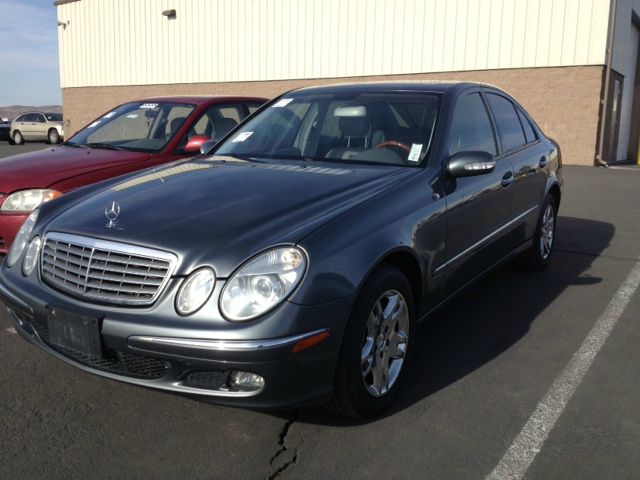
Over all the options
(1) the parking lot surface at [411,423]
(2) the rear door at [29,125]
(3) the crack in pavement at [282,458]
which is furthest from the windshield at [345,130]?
(2) the rear door at [29,125]

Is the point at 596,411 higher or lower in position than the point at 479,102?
lower

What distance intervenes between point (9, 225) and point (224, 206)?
99.6 inches

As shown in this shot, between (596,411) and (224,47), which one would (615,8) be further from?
(596,411)

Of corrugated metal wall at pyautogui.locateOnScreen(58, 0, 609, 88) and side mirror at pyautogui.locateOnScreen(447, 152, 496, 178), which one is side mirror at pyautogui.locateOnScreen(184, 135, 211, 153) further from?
corrugated metal wall at pyautogui.locateOnScreen(58, 0, 609, 88)

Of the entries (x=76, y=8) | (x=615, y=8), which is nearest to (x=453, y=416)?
(x=615, y=8)

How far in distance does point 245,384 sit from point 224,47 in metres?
21.6

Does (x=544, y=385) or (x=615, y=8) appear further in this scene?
(x=615, y=8)

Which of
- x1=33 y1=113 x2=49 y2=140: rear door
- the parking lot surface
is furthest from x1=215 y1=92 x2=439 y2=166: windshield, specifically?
x1=33 y1=113 x2=49 y2=140: rear door

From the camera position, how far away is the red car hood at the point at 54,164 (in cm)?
477

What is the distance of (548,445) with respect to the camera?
270 centimetres

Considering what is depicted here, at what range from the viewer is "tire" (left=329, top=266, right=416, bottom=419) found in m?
2.64

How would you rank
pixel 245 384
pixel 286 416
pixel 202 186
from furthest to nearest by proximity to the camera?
pixel 202 186, pixel 286 416, pixel 245 384

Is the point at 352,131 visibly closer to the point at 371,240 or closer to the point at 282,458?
the point at 371,240

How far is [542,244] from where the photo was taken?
5410 millimetres
